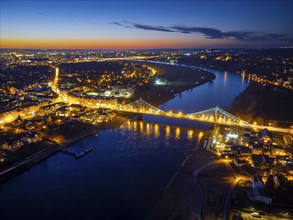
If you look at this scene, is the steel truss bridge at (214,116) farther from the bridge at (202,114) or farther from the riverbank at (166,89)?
the riverbank at (166,89)

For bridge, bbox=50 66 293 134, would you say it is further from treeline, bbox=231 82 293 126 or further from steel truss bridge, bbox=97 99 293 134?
treeline, bbox=231 82 293 126

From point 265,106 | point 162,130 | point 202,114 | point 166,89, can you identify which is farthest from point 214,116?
point 166,89

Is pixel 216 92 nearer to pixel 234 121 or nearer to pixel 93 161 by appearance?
pixel 234 121

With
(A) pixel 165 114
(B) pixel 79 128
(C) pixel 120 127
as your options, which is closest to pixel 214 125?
(A) pixel 165 114

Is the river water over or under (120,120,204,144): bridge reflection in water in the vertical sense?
under

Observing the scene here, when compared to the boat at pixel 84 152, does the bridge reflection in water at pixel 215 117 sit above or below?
above

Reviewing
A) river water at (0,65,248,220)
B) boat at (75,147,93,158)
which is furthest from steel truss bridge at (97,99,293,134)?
boat at (75,147,93,158)

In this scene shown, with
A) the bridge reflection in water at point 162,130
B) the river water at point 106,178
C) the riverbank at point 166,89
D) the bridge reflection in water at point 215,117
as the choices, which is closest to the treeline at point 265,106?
the bridge reflection in water at point 215,117

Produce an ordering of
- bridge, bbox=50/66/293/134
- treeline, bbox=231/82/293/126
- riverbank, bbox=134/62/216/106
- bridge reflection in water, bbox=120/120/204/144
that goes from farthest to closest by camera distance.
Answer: riverbank, bbox=134/62/216/106 → treeline, bbox=231/82/293/126 → bridge, bbox=50/66/293/134 → bridge reflection in water, bbox=120/120/204/144

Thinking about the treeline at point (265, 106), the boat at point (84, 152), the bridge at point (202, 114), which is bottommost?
the boat at point (84, 152)
